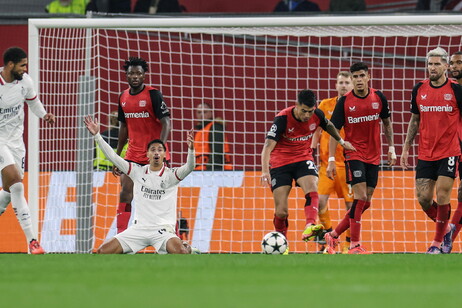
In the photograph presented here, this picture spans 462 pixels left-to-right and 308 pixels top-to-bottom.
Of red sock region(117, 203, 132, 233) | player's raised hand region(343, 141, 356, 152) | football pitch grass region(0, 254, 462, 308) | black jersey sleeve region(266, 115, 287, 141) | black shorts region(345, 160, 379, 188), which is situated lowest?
football pitch grass region(0, 254, 462, 308)

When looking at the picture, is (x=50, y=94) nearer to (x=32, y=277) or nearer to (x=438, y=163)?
(x=438, y=163)

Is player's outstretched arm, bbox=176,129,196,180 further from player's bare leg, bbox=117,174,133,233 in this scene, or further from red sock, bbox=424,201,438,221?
red sock, bbox=424,201,438,221

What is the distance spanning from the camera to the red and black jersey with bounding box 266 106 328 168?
1220cm

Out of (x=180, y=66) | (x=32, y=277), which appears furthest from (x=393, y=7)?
(x=32, y=277)

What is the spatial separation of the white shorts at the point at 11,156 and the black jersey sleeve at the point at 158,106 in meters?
1.71

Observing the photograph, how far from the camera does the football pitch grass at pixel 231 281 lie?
242 inches

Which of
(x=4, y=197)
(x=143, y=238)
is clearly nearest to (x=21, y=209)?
(x=4, y=197)

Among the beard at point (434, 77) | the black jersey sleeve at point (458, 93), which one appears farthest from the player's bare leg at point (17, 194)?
the black jersey sleeve at point (458, 93)

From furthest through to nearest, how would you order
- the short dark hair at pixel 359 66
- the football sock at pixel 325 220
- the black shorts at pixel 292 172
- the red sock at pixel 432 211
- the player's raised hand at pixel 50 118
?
the football sock at pixel 325 220 → the black shorts at pixel 292 172 → the red sock at pixel 432 211 → the short dark hair at pixel 359 66 → the player's raised hand at pixel 50 118

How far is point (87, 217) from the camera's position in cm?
1384

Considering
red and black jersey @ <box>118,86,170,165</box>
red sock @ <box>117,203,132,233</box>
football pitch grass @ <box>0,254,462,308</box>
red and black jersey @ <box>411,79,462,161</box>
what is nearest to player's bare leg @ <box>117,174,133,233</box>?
red sock @ <box>117,203,132,233</box>

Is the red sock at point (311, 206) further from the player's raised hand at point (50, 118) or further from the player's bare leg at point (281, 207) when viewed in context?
the player's raised hand at point (50, 118)

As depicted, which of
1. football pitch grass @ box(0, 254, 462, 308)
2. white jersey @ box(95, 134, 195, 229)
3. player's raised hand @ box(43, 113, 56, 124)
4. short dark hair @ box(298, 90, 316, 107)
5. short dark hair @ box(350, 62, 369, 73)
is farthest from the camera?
short dark hair @ box(350, 62, 369, 73)

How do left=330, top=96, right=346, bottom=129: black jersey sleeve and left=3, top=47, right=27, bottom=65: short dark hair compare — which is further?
left=330, top=96, right=346, bottom=129: black jersey sleeve
